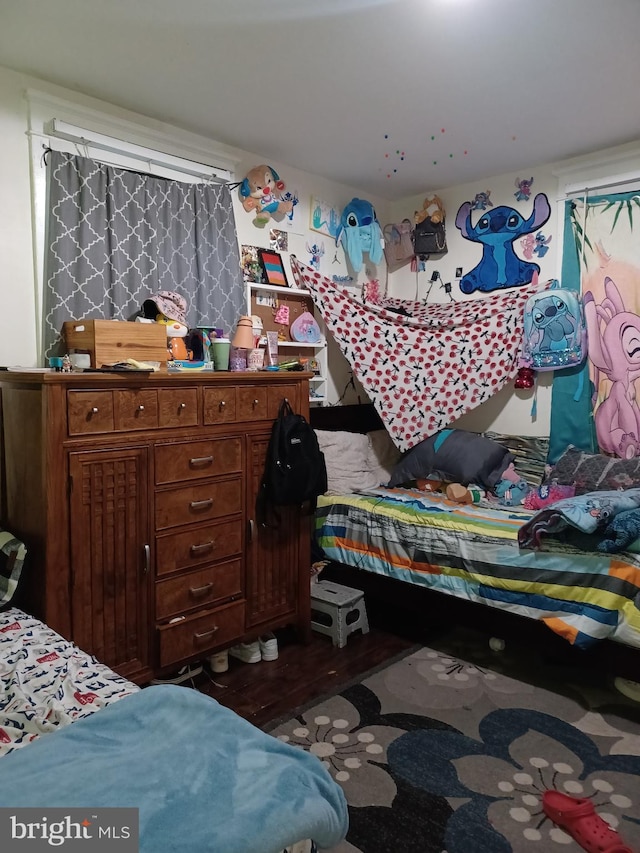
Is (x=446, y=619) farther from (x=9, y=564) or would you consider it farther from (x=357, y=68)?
(x=357, y=68)

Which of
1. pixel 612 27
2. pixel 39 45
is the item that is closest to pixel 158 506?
pixel 39 45

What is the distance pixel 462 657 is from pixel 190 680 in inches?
51.4

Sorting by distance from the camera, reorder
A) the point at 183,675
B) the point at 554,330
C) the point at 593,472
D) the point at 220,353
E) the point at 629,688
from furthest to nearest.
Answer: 1. the point at 554,330
2. the point at 593,472
3. the point at 220,353
4. the point at 183,675
5. the point at 629,688

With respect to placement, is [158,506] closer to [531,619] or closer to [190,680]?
[190,680]

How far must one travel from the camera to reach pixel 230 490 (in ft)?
8.73

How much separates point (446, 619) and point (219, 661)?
110cm

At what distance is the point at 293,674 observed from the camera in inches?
107

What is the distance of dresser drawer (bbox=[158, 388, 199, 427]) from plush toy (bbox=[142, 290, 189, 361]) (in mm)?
370

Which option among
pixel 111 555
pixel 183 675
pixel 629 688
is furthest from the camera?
pixel 183 675

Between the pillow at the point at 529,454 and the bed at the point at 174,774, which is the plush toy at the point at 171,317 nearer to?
the bed at the point at 174,774

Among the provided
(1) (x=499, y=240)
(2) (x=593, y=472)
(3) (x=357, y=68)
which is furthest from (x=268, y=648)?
(1) (x=499, y=240)

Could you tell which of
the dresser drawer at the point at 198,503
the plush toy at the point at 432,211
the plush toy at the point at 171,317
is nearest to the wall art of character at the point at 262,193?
the plush toy at the point at 171,317

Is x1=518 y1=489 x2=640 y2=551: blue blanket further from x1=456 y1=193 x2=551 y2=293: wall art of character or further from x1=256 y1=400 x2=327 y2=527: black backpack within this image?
x1=456 y1=193 x2=551 y2=293: wall art of character

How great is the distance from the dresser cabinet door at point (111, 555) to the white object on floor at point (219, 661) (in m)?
0.43
